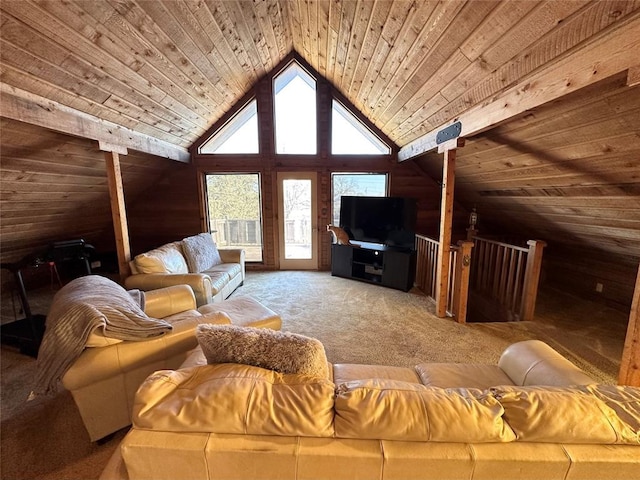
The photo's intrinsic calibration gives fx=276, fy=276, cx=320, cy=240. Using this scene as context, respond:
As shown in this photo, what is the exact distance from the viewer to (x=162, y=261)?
3.05 metres

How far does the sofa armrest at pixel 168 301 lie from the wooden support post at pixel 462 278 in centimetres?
Answer: 282

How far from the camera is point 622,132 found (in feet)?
5.95

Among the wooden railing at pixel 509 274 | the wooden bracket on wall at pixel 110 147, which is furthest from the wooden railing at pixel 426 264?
the wooden bracket on wall at pixel 110 147

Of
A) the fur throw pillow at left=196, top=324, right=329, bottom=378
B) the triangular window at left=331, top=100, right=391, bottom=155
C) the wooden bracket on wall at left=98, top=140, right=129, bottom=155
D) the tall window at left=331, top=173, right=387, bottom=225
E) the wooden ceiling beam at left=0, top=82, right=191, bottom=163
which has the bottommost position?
the fur throw pillow at left=196, top=324, right=329, bottom=378

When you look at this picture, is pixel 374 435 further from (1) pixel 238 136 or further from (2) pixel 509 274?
(1) pixel 238 136

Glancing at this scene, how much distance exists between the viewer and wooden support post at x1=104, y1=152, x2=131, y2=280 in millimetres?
2902

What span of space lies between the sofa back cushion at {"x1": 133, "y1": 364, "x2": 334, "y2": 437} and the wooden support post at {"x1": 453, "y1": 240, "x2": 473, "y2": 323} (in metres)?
2.69

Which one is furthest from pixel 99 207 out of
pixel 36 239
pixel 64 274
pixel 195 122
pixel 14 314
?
pixel 195 122

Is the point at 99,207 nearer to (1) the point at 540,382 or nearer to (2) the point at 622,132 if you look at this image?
(1) the point at 540,382

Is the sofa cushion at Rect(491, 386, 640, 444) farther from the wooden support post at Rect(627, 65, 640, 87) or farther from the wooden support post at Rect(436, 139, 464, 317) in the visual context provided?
the wooden support post at Rect(436, 139, 464, 317)

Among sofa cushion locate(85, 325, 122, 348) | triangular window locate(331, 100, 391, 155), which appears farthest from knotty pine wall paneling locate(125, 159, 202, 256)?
sofa cushion locate(85, 325, 122, 348)

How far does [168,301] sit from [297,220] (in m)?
3.10

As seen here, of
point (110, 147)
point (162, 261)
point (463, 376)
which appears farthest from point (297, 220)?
point (463, 376)

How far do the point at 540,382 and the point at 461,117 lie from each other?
228 centimetres
